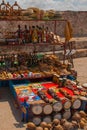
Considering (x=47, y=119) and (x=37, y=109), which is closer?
(x=37, y=109)

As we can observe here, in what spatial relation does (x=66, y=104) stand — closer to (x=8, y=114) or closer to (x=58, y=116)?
(x=58, y=116)

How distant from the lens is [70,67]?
1350 cm

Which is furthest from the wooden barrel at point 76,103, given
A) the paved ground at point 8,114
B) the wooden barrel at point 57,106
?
the paved ground at point 8,114

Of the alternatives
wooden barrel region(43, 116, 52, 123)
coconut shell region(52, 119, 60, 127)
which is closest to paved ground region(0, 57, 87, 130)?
wooden barrel region(43, 116, 52, 123)

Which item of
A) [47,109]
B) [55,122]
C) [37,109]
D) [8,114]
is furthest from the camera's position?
[8,114]

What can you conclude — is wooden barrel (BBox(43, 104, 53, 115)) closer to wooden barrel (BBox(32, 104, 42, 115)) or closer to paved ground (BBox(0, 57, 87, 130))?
wooden barrel (BBox(32, 104, 42, 115))

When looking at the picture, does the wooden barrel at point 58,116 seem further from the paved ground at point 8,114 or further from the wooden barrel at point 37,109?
the paved ground at point 8,114

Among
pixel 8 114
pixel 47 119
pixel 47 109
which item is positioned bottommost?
pixel 8 114

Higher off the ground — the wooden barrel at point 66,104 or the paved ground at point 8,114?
the wooden barrel at point 66,104

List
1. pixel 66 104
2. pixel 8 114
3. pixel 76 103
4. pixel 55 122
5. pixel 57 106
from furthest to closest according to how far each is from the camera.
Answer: pixel 8 114, pixel 76 103, pixel 66 104, pixel 57 106, pixel 55 122

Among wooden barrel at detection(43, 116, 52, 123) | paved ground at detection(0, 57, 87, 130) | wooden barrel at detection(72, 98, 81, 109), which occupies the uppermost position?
wooden barrel at detection(72, 98, 81, 109)

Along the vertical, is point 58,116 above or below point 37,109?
below

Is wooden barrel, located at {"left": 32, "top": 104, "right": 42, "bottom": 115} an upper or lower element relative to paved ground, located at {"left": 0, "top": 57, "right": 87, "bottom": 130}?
upper

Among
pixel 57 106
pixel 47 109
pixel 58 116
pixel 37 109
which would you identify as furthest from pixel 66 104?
pixel 37 109
